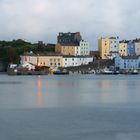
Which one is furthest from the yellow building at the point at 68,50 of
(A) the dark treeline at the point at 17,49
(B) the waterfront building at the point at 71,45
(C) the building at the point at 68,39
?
(A) the dark treeline at the point at 17,49

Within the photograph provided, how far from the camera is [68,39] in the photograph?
108250 mm

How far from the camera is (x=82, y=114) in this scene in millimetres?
19656

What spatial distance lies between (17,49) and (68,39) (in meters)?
12.0

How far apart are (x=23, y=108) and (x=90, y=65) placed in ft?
264

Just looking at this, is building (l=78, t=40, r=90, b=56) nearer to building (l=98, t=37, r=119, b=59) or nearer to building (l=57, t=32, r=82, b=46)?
building (l=57, t=32, r=82, b=46)

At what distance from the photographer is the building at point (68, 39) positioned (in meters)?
107

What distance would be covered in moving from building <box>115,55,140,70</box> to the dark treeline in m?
16.0

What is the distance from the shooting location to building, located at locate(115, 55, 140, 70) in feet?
339

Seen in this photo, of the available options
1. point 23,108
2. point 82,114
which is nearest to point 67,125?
point 82,114

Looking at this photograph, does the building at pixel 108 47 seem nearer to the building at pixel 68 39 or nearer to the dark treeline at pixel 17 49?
the building at pixel 68 39

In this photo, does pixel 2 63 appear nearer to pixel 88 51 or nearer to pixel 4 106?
pixel 88 51

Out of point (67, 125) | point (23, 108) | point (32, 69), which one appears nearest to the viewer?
point (67, 125)

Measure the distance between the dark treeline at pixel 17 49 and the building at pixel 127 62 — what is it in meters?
16.0

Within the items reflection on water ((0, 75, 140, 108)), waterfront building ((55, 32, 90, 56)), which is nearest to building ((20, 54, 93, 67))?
waterfront building ((55, 32, 90, 56))
